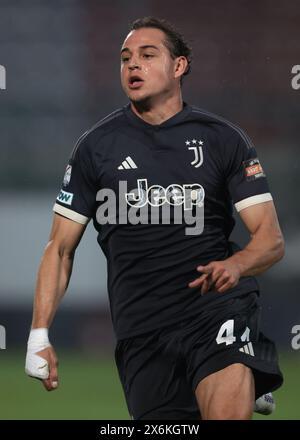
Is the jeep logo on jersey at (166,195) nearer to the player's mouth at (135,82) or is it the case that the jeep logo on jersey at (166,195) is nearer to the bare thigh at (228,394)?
the player's mouth at (135,82)

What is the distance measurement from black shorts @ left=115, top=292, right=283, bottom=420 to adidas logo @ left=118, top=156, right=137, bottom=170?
70cm

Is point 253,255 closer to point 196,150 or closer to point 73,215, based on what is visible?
point 196,150

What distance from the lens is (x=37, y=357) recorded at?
→ 4.81 metres

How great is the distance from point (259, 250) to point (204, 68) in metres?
5.14

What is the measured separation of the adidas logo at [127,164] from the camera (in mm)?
5012

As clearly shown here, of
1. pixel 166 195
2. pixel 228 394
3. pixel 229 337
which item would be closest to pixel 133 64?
pixel 166 195

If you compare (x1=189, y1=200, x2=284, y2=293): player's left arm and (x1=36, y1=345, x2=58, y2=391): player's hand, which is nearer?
(x1=189, y1=200, x2=284, y2=293): player's left arm

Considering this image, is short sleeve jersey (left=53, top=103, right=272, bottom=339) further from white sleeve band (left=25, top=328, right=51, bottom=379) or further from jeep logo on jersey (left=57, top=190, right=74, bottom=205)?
white sleeve band (left=25, top=328, right=51, bottom=379)

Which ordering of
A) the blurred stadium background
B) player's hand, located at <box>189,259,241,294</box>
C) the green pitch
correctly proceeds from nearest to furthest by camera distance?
player's hand, located at <box>189,259,241,294</box>
the green pitch
the blurred stadium background

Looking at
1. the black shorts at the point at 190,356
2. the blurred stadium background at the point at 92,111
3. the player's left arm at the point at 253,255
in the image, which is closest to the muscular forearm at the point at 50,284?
the black shorts at the point at 190,356

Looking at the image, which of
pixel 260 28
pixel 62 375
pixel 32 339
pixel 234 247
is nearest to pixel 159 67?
pixel 234 247

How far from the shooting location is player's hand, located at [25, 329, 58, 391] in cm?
478

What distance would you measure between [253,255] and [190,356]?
0.50 metres

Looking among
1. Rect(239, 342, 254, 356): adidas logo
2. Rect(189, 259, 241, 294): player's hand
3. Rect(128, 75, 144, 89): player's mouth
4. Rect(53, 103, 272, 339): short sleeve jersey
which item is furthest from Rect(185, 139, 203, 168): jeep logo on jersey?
Rect(239, 342, 254, 356): adidas logo
